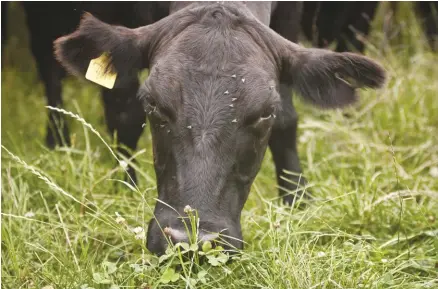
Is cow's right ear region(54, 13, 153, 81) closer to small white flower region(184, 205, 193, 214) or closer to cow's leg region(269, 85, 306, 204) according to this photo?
small white flower region(184, 205, 193, 214)

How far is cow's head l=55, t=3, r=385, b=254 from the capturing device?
3.60m

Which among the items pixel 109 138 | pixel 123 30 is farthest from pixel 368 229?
pixel 109 138

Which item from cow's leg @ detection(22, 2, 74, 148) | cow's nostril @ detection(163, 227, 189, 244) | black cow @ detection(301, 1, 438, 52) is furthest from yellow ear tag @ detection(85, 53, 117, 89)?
black cow @ detection(301, 1, 438, 52)

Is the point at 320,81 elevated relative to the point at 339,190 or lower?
elevated

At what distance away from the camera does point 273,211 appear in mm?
3998

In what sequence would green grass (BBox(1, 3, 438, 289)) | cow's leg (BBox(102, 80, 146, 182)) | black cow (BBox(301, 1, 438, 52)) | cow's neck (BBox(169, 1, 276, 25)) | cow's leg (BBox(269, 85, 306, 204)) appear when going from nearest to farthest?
green grass (BBox(1, 3, 438, 289)) → cow's neck (BBox(169, 1, 276, 25)) → cow's leg (BBox(269, 85, 306, 204)) → cow's leg (BBox(102, 80, 146, 182)) → black cow (BBox(301, 1, 438, 52))

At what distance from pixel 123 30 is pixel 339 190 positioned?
1561mm

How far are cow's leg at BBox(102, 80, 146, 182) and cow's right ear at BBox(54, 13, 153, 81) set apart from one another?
1099mm

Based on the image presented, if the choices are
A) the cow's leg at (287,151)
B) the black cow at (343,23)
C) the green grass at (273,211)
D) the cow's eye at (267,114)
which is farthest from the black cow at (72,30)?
the black cow at (343,23)

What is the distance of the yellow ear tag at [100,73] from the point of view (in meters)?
4.24

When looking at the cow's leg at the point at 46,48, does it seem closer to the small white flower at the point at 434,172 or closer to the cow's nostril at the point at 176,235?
the small white flower at the point at 434,172

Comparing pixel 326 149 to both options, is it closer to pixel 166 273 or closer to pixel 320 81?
pixel 320 81

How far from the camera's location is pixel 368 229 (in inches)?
175

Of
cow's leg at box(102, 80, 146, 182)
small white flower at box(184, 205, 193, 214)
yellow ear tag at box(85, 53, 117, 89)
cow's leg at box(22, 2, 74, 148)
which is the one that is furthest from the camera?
cow's leg at box(22, 2, 74, 148)
